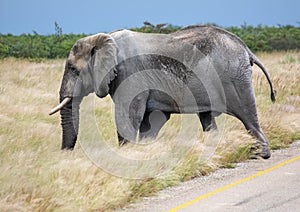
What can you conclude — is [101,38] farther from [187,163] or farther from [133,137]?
[187,163]

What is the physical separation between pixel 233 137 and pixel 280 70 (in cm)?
1172

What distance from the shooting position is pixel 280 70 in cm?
2255

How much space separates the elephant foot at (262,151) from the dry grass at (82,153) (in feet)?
0.48

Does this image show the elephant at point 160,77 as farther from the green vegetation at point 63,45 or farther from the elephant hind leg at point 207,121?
the green vegetation at point 63,45

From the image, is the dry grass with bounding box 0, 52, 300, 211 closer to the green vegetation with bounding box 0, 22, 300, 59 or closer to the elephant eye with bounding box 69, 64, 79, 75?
the elephant eye with bounding box 69, 64, 79, 75

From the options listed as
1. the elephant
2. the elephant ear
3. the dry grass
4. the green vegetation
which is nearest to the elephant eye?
the elephant

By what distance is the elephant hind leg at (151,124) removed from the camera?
1190 cm

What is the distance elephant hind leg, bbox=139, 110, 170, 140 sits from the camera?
11898 mm

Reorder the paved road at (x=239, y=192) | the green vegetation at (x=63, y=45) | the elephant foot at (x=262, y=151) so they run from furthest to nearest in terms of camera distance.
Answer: the green vegetation at (x=63, y=45) → the elephant foot at (x=262, y=151) → the paved road at (x=239, y=192)

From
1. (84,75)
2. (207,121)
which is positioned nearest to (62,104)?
(84,75)

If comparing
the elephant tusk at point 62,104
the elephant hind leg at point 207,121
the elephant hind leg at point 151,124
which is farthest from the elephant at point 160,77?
the elephant hind leg at point 207,121

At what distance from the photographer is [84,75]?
426 inches

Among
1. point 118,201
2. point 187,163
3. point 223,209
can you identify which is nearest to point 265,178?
point 187,163

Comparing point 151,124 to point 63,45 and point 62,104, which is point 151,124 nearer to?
point 62,104
